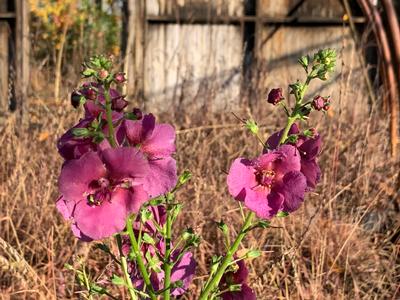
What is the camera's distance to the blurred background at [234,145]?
2.27 m

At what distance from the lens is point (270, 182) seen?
3.53 feet

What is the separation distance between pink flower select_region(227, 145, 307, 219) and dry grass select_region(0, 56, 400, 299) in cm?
86

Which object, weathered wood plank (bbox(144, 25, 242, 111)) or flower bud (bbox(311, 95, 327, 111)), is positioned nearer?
flower bud (bbox(311, 95, 327, 111))

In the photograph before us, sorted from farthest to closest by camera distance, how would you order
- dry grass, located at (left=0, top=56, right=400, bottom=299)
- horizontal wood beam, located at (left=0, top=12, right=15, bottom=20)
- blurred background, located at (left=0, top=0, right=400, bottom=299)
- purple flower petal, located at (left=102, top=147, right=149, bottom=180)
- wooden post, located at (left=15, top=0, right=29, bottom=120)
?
horizontal wood beam, located at (left=0, top=12, right=15, bottom=20) < wooden post, located at (left=15, top=0, right=29, bottom=120) < blurred background, located at (left=0, top=0, right=400, bottom=299) < dry grass, located at (left=0, top=56, right=400, bottom=299) < purple flower petal, located at (left=102, top=147, right=149, bottom=180)

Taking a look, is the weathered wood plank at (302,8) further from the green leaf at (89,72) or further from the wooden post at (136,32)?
the green leaf at (89,72)

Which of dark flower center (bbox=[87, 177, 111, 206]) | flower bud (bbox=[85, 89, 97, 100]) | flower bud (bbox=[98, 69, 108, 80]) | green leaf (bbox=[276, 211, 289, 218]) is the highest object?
flower bud (bbox=[98, 69, 108, 80])

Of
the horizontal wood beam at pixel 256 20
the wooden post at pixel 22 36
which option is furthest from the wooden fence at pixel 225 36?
the wooden post at pixel 22 36

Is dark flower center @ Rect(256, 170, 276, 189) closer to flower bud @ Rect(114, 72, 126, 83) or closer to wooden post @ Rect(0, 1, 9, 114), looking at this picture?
flower bud @ Rect(114, 72, 126, 83)

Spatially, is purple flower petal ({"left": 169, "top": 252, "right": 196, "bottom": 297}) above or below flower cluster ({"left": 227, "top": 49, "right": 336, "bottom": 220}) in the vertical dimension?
below

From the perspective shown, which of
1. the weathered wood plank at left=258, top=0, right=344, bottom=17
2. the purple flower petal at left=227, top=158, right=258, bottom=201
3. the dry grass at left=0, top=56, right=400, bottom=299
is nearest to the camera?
the purple flower petal at left=227, top=158, right=258, bottom=201

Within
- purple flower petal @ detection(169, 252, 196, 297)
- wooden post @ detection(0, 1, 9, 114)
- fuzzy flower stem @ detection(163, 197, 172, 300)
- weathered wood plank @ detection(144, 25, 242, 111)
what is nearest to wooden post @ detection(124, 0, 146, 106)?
weathered wood plank @ detection(144, 25, 242, 111)

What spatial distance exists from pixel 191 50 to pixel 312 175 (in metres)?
4.34

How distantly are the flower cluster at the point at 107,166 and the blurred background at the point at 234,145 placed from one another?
656mm

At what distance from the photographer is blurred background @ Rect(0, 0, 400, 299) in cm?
227
